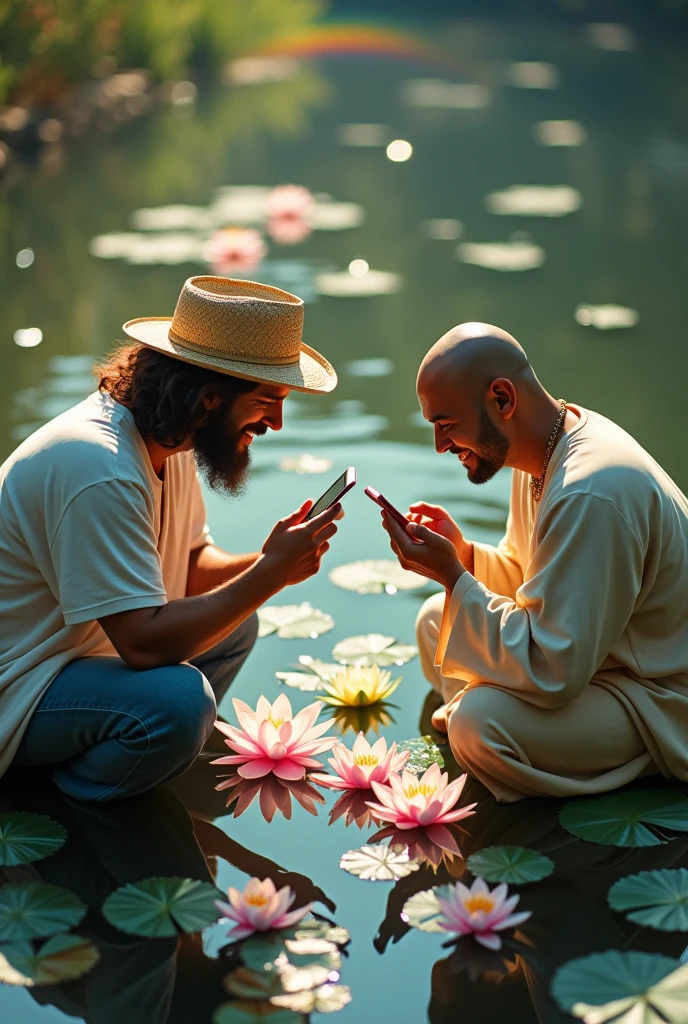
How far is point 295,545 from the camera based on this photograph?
272 cm

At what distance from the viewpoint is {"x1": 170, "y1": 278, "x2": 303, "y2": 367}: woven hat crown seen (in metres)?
2.68

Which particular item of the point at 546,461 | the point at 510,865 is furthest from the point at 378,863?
the point at 546,461

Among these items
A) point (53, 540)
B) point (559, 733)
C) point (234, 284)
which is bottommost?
point (559, 733)

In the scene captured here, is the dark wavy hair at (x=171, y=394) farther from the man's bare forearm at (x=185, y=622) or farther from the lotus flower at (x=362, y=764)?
the lotus flower at (x=362, y=764)

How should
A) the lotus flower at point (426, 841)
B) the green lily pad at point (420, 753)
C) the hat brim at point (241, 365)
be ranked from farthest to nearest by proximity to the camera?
the green lily pad at point (420, 753) < the hat brim at point (241, 365) < the lotus flower at point (426, 841)

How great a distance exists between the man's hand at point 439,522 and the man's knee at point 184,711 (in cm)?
68

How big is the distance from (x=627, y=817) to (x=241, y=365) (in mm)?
1246

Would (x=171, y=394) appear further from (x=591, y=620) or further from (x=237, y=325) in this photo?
(x=591, y=620)

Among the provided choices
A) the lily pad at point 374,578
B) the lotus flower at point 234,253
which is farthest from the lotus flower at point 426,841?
the lotus flower at point 234,253

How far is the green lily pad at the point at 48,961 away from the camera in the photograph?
217 centimetres

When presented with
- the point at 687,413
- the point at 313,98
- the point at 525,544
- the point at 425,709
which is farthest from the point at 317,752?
the point at 313,98

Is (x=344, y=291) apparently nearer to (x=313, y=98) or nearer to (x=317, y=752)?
(x=317, y=752)

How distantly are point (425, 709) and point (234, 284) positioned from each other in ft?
3.78

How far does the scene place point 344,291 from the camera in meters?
7.24
